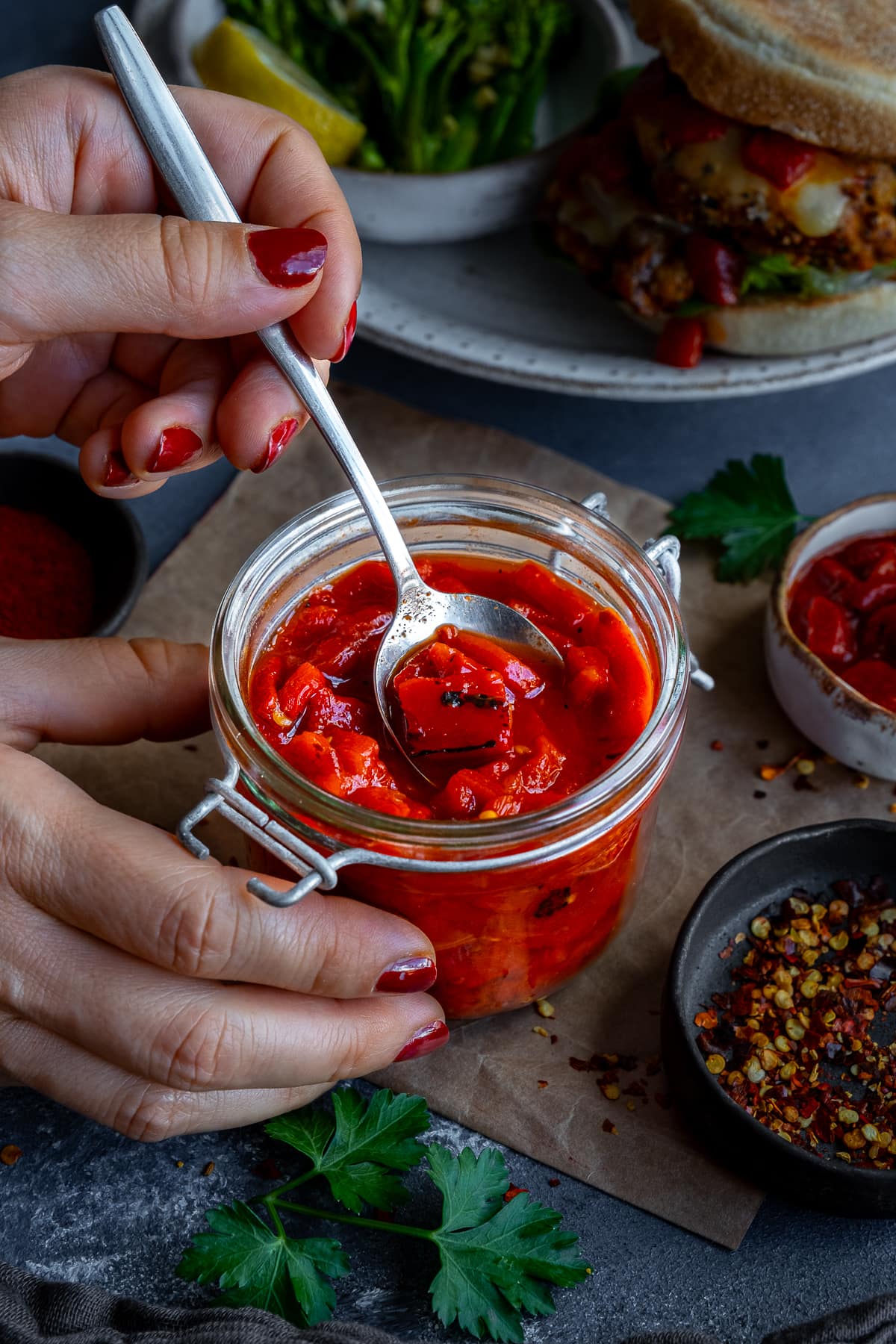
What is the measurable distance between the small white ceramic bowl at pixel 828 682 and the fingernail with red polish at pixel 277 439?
41.1 inches

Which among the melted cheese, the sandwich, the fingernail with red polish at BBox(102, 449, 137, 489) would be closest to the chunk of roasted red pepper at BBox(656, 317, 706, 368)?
the sandwich

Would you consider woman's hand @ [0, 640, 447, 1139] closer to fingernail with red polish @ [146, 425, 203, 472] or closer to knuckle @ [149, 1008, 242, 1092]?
knuckle @ [149, 1008, 242, 1092]

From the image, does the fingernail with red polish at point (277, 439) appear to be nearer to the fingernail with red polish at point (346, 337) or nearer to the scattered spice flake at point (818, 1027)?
the fingernail with red polish at point (346, 337)

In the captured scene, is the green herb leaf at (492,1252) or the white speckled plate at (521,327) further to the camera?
the white speckled plate at (521,327)

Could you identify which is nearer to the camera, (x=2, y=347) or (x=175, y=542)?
(x=2, y=347)

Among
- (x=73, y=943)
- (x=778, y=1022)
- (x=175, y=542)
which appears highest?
(x=73, y=943)

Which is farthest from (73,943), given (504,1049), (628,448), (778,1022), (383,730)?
(628,448)

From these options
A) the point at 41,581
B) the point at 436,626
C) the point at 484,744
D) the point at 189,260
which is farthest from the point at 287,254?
the point at 41,581

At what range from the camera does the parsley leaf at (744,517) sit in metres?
2.94

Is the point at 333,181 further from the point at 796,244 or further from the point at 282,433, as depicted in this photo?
the point at 796,244

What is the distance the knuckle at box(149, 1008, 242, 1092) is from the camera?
1837 mm

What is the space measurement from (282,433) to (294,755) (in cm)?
61

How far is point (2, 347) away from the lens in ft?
6.40

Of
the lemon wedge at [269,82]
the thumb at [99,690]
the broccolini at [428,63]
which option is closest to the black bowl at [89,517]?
the thumb at [99,690]
